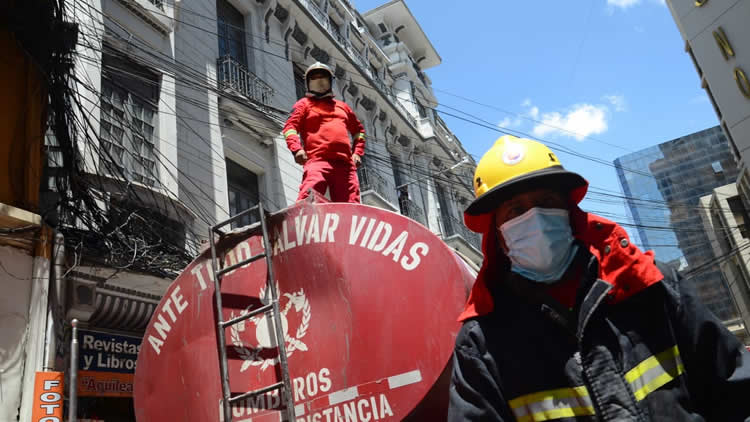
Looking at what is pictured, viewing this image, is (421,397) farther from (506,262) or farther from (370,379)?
(506,262)

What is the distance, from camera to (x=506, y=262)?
2.23 m

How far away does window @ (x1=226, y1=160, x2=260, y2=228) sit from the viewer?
1105 centimetres

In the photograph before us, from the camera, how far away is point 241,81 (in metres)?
12.1

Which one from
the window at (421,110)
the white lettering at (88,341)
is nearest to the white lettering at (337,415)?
the white lettering at (88,341)

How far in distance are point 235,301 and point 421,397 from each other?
1.22 meters

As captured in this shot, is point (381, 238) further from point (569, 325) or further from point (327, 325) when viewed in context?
point (569, 325)

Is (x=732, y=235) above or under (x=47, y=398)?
above

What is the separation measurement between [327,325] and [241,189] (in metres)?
8.88

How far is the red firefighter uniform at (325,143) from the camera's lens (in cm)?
440

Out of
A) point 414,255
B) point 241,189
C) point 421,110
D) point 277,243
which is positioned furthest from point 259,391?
point 421,110

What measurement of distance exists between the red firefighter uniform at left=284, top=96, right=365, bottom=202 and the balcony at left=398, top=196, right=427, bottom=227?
13087 millimetres

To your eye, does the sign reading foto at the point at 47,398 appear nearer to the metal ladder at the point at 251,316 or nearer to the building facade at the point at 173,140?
the building facade at the point at 173,140

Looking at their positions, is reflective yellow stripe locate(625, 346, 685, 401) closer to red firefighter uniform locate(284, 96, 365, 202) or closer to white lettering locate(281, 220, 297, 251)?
white lettering locate(281, 220, 297, 251)

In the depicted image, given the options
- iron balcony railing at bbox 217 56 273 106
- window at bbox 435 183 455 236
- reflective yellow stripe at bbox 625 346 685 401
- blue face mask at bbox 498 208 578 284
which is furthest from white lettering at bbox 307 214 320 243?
window at bbox 435 183 455 236
